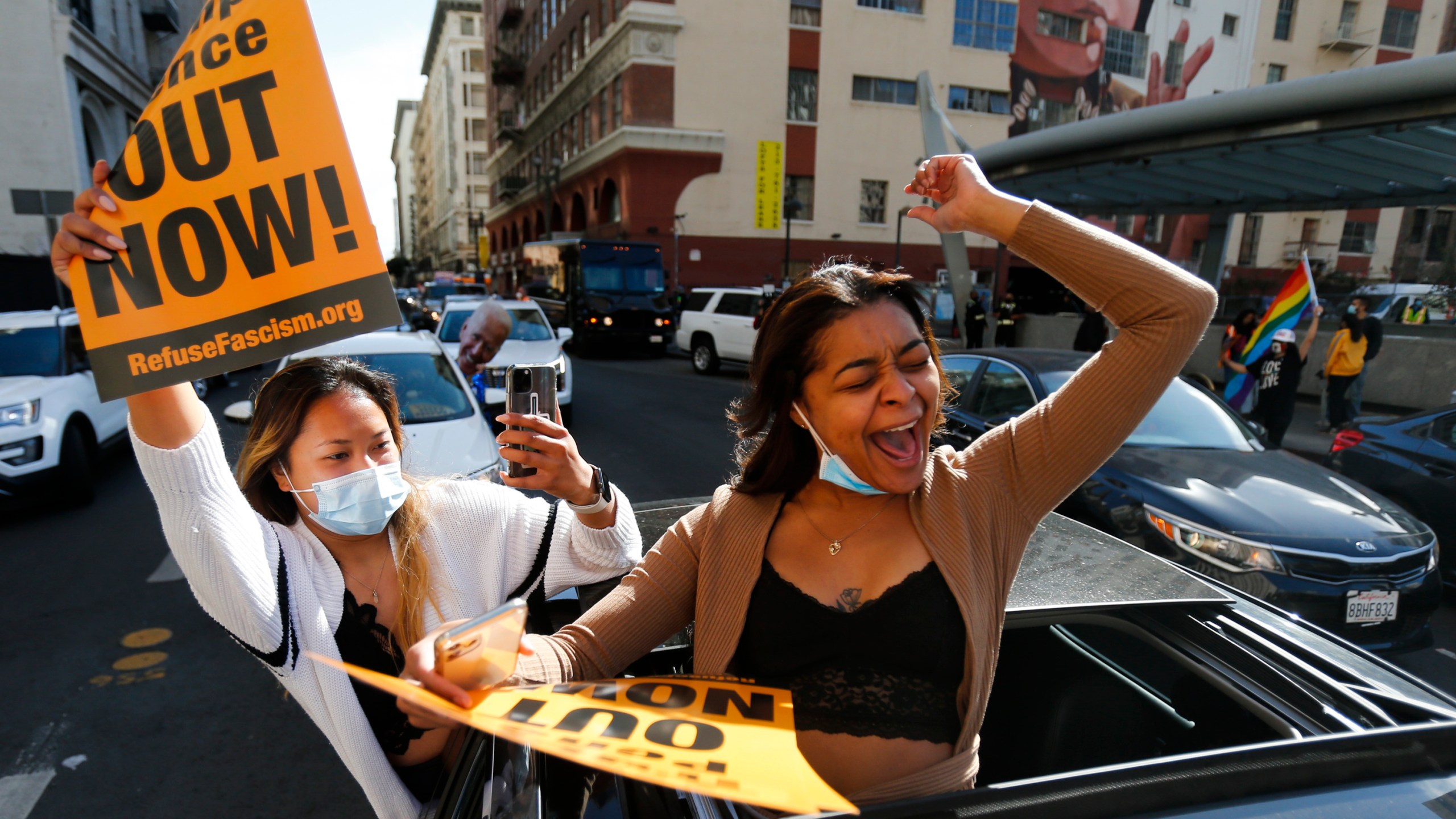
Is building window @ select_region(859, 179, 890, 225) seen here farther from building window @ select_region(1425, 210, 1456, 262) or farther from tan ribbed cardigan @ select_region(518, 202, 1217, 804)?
tan ribbed cardigan @ select_region(518, 202, 1217, 804)

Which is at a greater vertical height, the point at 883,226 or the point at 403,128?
the point at 403,128

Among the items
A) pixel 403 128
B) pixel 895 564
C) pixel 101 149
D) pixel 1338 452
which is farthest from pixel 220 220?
pixel 403 128

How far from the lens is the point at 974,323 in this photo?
1783 cm

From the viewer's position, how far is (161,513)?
1.52 meters

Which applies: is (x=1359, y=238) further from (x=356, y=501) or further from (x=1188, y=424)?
(x=356, y=501)

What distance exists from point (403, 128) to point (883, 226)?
141356mm

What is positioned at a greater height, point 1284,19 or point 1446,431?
point 1284,19

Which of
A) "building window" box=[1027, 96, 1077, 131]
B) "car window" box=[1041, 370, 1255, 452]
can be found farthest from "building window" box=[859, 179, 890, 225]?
"car window" box=[1041, 370, 1255, 452]

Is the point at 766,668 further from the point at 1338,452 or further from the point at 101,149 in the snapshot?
the point at 101,149

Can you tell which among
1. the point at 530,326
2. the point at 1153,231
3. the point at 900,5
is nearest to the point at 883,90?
the point at 900,5

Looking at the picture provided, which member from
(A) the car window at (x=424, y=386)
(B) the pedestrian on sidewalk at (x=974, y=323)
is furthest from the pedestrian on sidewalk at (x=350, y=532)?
(B) the pedestrian on sidewalk at (x=974, y=323)

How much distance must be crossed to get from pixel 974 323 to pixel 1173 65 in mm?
29958

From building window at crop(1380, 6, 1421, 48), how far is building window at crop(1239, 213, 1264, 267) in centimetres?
1151

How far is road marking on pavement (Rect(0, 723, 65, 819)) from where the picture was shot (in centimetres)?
296
